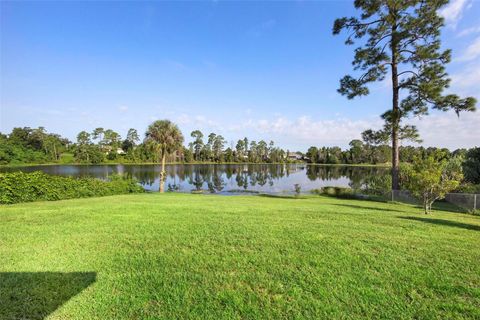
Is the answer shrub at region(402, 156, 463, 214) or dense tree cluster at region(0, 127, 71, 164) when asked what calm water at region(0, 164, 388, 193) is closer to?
shrub at region(402, 156, 463, 214)

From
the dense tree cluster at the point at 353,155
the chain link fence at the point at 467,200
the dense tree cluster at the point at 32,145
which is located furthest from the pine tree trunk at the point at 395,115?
the dense tree cluster at the point at 353,155

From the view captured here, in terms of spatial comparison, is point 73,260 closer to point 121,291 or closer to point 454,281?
point 121,291

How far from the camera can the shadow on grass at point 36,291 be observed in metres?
2.89

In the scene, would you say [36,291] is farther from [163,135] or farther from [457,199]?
[163,135]

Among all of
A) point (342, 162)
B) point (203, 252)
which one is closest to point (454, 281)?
point (203, 252)

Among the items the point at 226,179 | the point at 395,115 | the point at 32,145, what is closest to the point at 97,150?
the point at 32,145

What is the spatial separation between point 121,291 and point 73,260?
4.86ft

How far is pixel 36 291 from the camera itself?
3.26 m

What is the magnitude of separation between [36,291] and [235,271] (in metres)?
2.61

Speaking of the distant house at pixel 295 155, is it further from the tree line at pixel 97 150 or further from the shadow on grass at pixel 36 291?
the shadow on grass at pixel 36 291

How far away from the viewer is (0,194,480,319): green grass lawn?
2959mm

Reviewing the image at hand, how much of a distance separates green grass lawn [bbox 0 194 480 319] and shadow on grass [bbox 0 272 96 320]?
0.04ft

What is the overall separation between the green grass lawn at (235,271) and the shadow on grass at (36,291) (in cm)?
1

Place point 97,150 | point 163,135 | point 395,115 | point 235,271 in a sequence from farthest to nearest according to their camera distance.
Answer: point 97,150 < point 163,135 < point 395,115 < point 235,271
